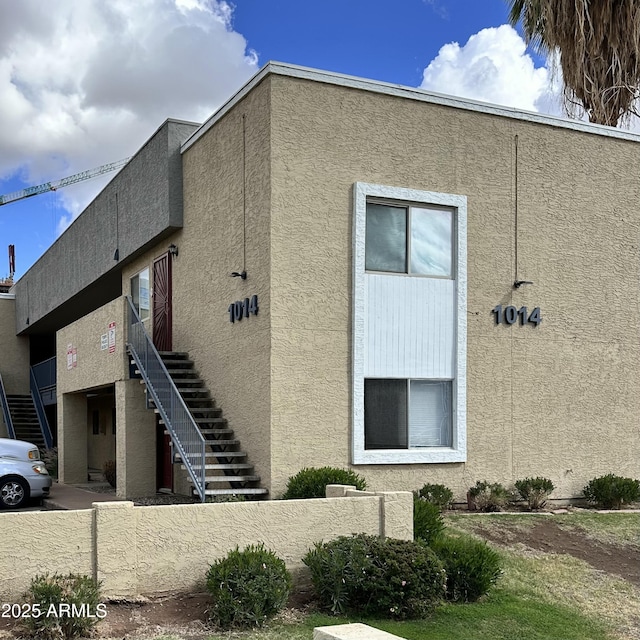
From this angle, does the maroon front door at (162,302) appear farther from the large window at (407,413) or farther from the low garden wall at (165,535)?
the low garden wall at (165,535)

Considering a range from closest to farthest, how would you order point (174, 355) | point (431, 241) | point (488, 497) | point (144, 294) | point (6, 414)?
point (488, 497), point (431, 241), point (174, 355), point (144, 294), point (6, 414)

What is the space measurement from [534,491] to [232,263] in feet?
21.5

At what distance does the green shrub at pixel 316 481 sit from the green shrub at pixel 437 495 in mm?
1342

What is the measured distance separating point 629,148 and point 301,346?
816cm

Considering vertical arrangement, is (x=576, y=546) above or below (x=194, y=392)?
below

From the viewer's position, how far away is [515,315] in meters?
15.4

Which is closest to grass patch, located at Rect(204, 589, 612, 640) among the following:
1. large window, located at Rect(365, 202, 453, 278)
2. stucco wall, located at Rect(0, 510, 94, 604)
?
stucco wall, located at Rect(0, 510, 94, 604)

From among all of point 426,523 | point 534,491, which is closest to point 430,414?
point 534,491

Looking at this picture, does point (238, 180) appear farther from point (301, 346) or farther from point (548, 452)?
point (548, 452)

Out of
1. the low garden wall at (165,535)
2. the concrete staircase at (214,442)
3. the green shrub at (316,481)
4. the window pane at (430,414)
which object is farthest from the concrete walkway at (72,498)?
the low garden wall at (165,535)

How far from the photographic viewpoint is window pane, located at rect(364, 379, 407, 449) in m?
14.2

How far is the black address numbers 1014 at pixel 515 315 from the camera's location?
50.2 feet

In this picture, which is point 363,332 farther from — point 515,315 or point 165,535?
point 165,535

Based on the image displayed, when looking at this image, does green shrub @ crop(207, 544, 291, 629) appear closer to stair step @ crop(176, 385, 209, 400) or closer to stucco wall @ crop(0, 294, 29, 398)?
stair step @ crop(176, 385, 209, 400)
